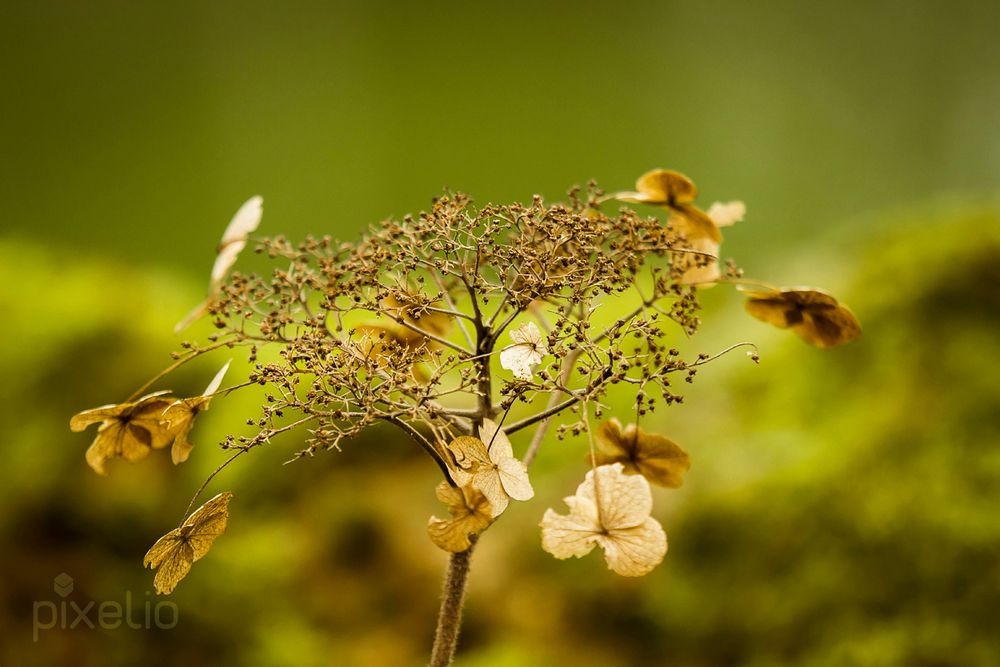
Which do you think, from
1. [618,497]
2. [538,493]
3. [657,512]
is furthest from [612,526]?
[538,493]

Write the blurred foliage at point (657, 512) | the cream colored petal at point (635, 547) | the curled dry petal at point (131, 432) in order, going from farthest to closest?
the blurred foliage at point (657, 512) → the curled dry petal at point (131, 432) → the cream colored petal at point (635, 547)

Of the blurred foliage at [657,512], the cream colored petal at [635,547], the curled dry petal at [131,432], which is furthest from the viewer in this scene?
the blurred foliage at [657,512]

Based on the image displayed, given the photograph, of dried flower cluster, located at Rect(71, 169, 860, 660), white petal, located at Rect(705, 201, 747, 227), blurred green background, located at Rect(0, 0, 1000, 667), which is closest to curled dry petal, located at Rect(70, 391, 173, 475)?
dried flower cluster, located at Rect(71, 169, 860, 660)

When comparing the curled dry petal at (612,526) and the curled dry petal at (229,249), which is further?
the curled dry petal at (229,249)

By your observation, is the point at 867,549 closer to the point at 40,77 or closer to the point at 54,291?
the point at 54,291

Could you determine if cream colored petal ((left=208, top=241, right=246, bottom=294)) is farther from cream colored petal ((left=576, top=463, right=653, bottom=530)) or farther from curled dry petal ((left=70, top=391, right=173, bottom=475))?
cream colored petal ((left=576, top=463, right=653, bottom=530))

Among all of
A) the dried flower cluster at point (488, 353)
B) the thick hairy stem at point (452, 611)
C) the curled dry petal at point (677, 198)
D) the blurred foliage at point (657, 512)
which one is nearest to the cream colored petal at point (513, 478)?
the dried flower cluster at point (488, 353)

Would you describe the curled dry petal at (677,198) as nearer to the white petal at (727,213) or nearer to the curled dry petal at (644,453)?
the white petal at (727,213)

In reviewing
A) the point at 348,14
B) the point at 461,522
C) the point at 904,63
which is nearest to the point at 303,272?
the point at 461,522

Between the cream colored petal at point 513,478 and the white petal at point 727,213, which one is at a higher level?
the white petal at point 727,213
